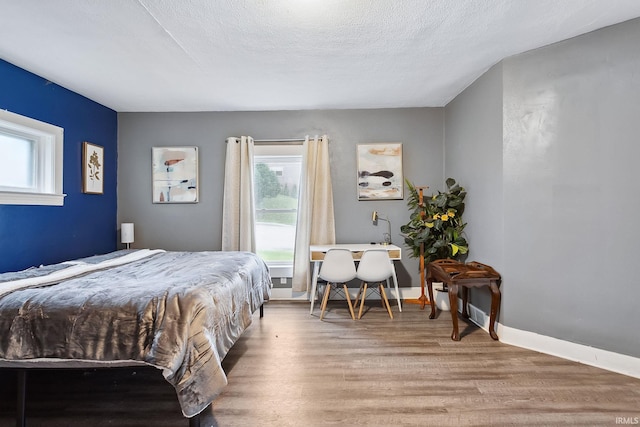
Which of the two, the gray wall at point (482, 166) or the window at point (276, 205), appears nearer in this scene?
the gray wall at point (482, 166)

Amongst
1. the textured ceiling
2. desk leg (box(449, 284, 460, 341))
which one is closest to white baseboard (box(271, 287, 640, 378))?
desk leg (box(449, 284, 460, 341))

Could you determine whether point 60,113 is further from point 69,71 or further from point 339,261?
point 339,261

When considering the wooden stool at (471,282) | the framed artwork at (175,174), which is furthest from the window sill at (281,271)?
the wooden stool at (471,282)

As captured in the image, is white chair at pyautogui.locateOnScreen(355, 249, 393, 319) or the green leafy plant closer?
white chair at pyautogui.locateOnScreen(355, 249, 393, 319)

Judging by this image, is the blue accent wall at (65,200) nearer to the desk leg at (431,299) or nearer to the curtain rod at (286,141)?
the curtain rod at (286,141)

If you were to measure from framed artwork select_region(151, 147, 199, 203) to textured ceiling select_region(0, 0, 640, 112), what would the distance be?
0.82 meters

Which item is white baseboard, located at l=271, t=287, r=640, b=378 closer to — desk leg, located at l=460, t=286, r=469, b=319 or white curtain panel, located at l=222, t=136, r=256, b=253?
desk leg, located at l=460, t=286, r=469, b=319

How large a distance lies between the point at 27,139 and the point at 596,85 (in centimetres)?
508

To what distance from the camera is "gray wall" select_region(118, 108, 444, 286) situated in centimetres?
438

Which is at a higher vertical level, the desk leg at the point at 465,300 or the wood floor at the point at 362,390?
the desk leg at the point at 465,300

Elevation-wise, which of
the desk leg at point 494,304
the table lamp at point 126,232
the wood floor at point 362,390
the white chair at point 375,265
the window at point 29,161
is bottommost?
the wood floor at point 362,390

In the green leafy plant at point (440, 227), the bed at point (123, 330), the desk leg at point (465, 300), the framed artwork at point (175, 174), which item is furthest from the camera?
the framed artwork at point (175, 174)

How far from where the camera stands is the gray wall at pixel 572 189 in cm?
235

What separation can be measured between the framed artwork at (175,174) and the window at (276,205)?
0.84 m
